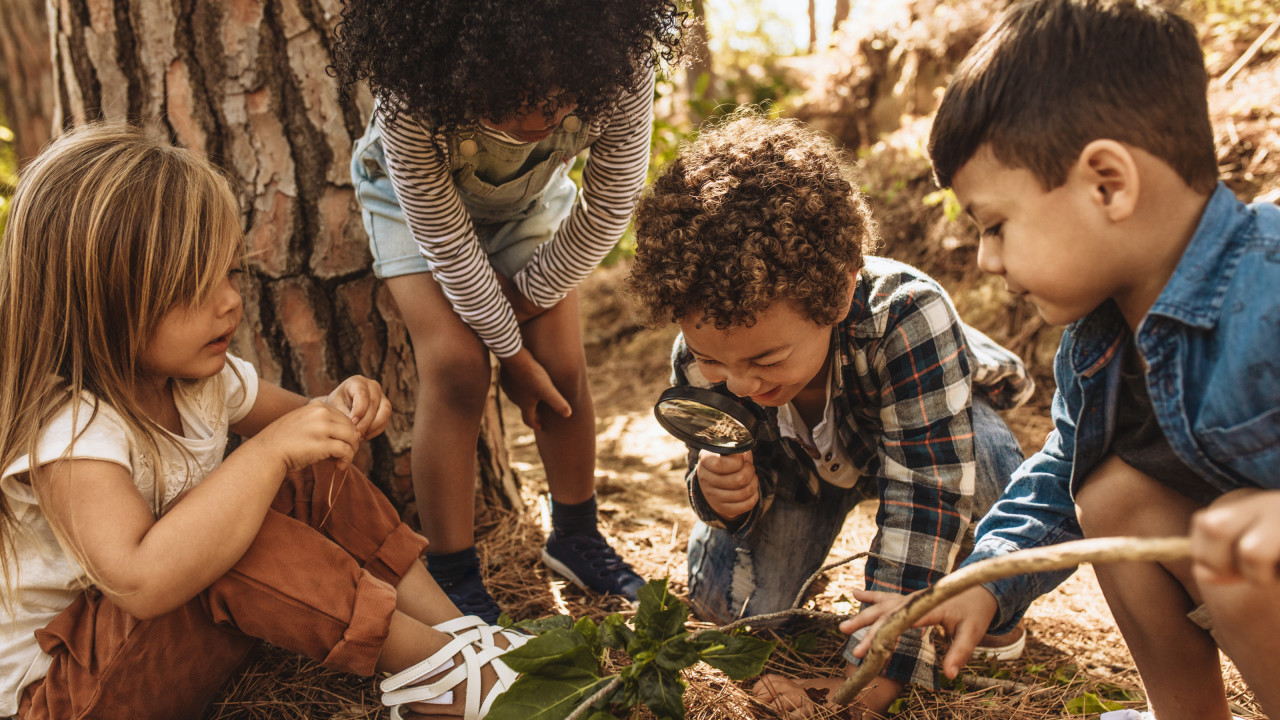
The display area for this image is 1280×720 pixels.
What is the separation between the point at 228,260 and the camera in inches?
66.2

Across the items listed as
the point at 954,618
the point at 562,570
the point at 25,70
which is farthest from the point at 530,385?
the point at 25,70

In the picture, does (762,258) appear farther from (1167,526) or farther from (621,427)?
(621,427)

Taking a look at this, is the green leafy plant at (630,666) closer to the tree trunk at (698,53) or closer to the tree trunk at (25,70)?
the tree trunk at (698,53)

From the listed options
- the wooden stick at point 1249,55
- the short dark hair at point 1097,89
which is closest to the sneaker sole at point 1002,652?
the short dark hair at point 1097,89

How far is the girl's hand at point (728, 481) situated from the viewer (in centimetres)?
196

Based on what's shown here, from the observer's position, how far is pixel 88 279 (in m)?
1.53

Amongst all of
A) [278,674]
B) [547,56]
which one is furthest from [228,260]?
[278,674]

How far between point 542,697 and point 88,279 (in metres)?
1.13

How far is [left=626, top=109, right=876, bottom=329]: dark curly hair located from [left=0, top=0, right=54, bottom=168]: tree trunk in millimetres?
5506

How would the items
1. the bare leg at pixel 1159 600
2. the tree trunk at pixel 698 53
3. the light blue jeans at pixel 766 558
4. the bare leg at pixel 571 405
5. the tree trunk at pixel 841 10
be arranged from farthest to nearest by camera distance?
the tree trunk at pixel 841 10, the bare leg at pixel 571 405, the light blue jeans at pixel 766 558, the tree trunk at pixel 698 53, the bare leg at pixel 1159 600

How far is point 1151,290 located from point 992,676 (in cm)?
104

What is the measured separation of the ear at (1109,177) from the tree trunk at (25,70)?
247 inches

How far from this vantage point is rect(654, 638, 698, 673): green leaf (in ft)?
4.63

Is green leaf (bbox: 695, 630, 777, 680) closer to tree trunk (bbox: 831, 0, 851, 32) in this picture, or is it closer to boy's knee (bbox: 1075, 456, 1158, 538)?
boy's knee (bbox: 1075, 456, 1158, 538)
